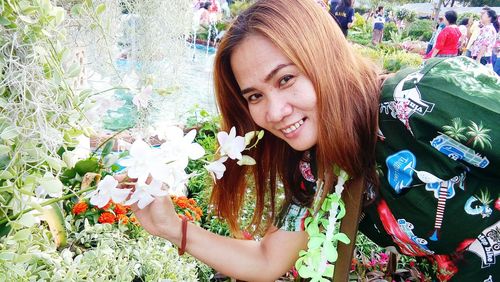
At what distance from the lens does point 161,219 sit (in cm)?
114

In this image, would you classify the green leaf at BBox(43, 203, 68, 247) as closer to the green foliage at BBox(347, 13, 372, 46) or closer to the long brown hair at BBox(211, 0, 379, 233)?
the long brown hair at BBox(211, 0, 379, 233)

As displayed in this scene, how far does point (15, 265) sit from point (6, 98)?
0.89ft

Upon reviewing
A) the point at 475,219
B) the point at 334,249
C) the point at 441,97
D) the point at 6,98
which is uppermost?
the point at 6,98

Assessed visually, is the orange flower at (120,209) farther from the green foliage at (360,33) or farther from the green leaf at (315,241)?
the green foliage at (360,33)

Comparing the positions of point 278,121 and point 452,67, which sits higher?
point 452,67

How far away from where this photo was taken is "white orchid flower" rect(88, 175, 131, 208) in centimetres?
67

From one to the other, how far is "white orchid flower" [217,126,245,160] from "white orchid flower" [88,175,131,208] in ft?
0.55

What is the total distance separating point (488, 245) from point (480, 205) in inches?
4.8

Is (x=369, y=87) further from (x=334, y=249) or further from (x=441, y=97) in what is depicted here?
(x=334, y=249)

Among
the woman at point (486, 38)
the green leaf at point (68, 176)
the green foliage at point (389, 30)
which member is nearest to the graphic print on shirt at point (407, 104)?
the green leaf at point (68, 176)

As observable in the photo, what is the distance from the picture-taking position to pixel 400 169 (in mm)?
1112

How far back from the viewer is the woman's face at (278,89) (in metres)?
1.06

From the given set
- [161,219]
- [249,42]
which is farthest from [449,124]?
[161,219]

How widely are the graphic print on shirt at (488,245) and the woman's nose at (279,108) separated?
56 centimetres
